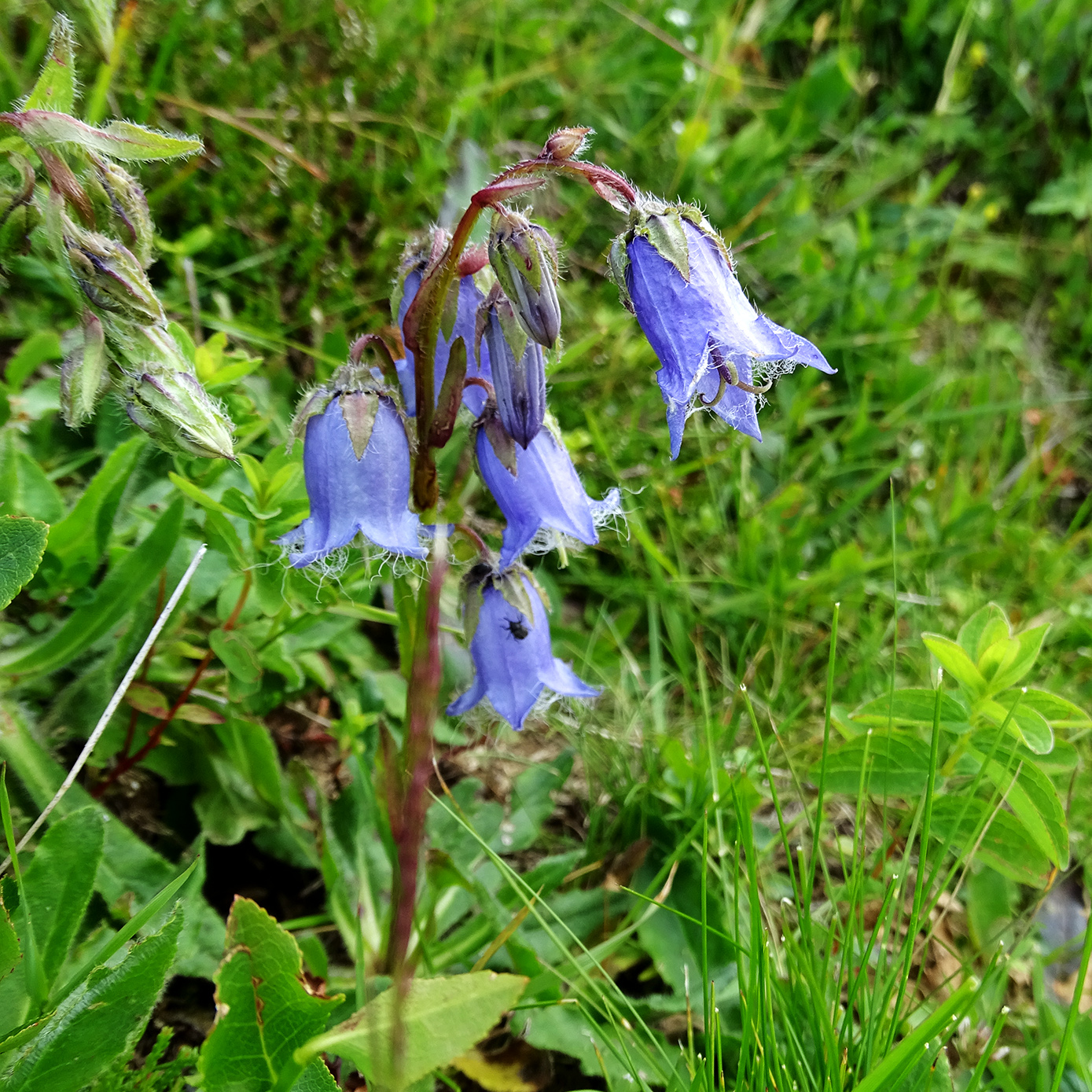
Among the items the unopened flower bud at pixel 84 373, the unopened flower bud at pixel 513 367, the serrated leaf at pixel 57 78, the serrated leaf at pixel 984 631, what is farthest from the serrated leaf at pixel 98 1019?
the serrated leaf at pixel 984 631

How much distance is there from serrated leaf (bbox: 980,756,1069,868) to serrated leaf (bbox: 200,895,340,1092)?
4.18ft

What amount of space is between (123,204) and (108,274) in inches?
8.1

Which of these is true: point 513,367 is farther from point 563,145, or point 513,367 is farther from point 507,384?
point 563,145

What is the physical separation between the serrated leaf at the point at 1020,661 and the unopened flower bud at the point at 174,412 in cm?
153

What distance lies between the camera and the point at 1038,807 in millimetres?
1897

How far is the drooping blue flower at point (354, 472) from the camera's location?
1585mm

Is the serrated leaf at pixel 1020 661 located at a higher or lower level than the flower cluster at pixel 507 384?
lower

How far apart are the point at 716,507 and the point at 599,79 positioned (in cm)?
203

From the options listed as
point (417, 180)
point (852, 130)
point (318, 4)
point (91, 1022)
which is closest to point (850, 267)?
point (852, 130)

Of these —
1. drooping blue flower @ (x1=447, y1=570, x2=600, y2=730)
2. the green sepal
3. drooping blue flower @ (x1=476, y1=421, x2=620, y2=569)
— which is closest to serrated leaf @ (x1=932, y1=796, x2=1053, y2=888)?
drooping blue flower @ (x1=447, y1=570, x2=600, y2=730)

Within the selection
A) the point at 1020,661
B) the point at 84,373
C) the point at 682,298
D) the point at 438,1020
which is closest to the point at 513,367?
the point at 682,298

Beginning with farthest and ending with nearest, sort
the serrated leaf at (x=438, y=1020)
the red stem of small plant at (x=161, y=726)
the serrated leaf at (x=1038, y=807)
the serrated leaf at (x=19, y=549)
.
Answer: the red stem of small plant at (x=161, y=726) → the serrated leaf at (x=1038, y=807) → the serrated leaf at (x=19, y=549) → the serrated leaf at (x=438, y=1020)

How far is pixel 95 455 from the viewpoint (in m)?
2.46

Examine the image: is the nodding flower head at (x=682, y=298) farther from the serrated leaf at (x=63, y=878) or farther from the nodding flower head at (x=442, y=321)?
the serrated leaf at (x=63, y=878)
